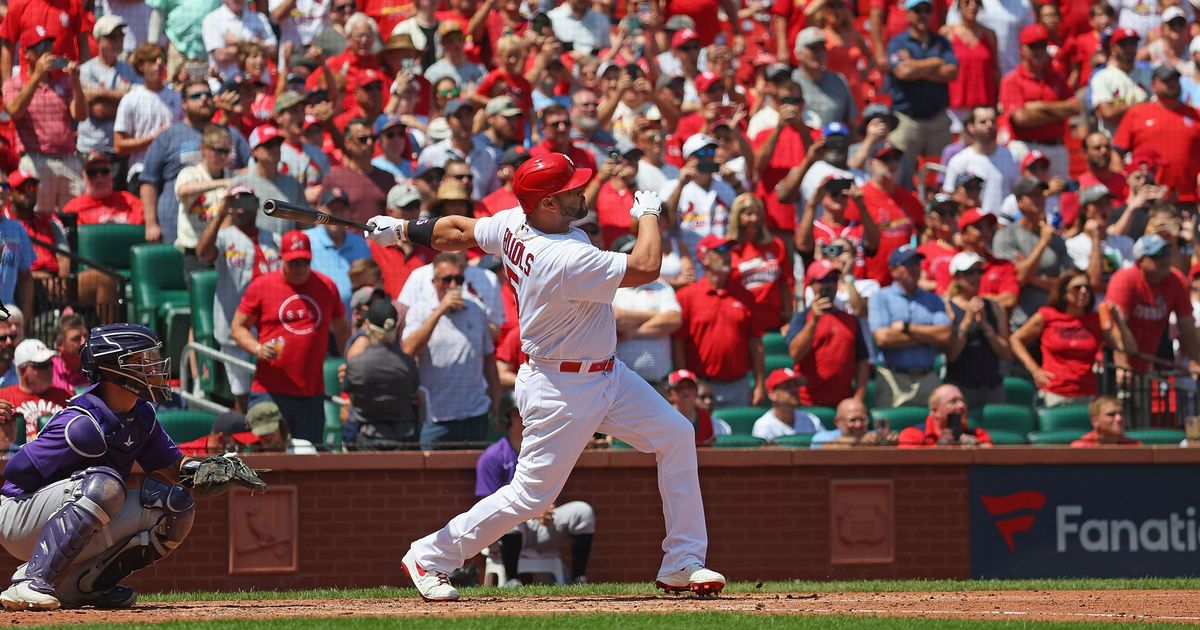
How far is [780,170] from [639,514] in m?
4.66

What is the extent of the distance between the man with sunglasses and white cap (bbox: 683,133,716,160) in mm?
5310

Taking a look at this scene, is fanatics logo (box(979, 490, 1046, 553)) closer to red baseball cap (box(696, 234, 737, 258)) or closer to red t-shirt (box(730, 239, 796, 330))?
red t-shirt (box(730, 239, 796, 330))

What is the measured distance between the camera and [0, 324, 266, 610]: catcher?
6.99 metres

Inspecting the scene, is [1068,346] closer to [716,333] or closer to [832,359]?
[832,359]

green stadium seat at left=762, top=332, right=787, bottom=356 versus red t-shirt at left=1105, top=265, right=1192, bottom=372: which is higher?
red t-shirt at left=1105, top=265, right=1192, bottom=372

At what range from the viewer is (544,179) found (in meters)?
7.17

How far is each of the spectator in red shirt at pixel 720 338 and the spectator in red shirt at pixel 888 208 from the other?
1680 mm

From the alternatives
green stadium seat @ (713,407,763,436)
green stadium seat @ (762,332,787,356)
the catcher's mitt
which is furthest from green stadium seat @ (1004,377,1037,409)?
the catcher's mitt

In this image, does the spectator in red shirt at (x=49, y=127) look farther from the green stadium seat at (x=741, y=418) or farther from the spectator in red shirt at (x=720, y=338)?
the green stadium seat at (x=741, y=418)

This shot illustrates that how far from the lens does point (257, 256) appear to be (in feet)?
37.2

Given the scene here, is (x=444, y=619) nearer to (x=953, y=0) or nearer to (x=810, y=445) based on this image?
(x=810, y=445)

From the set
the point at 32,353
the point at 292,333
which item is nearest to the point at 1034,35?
the point at 292,333

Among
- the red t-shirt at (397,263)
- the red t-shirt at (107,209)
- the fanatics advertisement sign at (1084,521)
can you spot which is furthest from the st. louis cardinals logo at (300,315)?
the fanatics advertisement sign at (1084,521)

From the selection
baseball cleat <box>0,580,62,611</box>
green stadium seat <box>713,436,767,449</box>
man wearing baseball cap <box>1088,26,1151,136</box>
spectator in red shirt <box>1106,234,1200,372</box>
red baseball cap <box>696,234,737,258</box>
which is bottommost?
baseball cleat <box>0,580,62,611</box>
